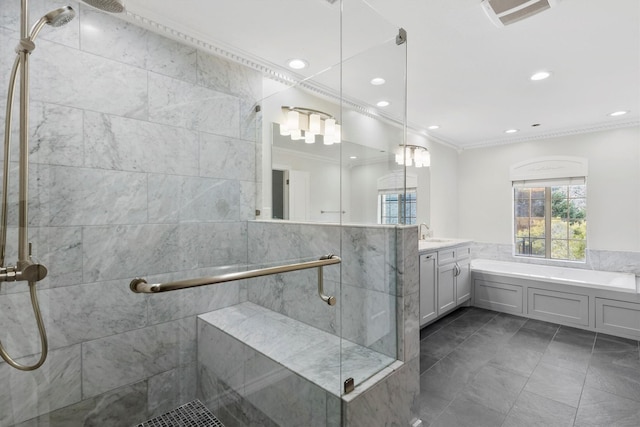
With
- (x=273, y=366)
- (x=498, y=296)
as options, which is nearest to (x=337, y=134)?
(x=273, y=366)

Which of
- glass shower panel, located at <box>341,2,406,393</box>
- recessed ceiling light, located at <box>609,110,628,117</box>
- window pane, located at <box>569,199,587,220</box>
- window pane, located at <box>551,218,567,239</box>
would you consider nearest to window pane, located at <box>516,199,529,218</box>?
window pane, located at <box>551,218,567,239</box>

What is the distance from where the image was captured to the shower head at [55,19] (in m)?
1.23

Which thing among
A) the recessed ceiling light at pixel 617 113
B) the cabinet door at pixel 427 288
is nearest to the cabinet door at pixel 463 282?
the cabinet door at pixel 427 288

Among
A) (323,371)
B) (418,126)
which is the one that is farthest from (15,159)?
(418,126)

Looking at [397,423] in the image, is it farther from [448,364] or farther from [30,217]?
[30,217]

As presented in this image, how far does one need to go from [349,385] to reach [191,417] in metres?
0.96

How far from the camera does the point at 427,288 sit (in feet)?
10.6

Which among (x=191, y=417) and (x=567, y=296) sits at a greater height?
(x=567, y=296)

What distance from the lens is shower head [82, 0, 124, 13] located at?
4.76 ft

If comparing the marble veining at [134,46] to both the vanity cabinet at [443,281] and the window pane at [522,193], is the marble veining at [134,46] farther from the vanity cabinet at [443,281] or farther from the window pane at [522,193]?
the window pane at [522,193]

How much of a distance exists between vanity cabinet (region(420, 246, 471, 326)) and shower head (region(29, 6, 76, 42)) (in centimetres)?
309

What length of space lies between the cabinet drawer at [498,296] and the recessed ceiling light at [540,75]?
240 cm

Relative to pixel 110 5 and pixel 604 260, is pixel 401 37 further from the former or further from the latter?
pixel 604 260

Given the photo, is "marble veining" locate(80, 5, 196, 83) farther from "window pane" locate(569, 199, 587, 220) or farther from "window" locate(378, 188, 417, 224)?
"window pane" locate(569, 199, 587, 220)
